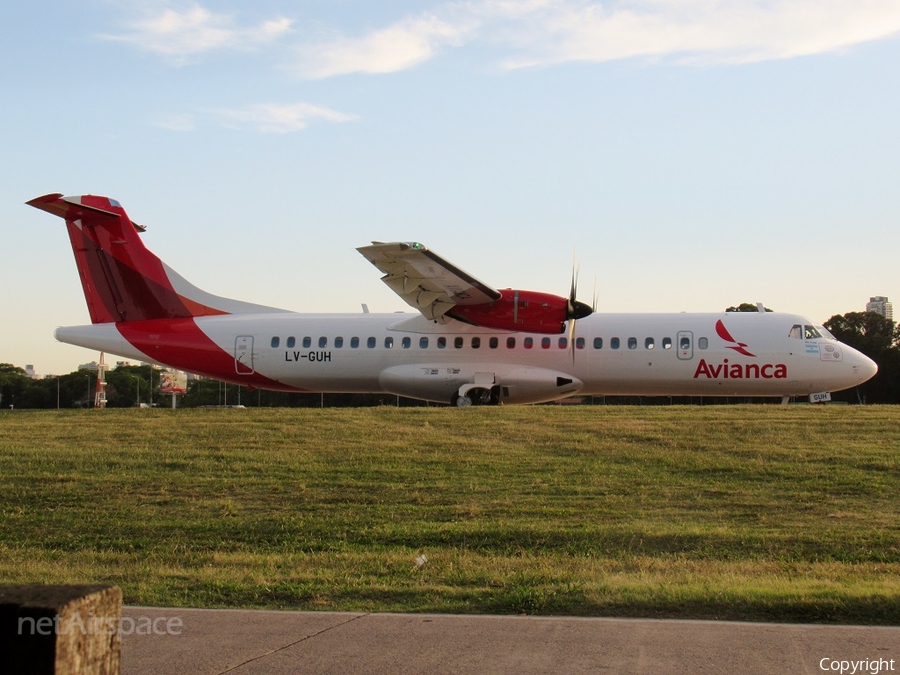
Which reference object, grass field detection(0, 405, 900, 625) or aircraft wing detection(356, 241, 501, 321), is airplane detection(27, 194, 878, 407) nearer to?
aircraft wing detection(356, 241, 501, 321)

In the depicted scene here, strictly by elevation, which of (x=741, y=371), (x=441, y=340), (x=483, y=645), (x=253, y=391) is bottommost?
(x=483, y=645)

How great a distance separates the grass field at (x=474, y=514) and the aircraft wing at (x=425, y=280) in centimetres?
570

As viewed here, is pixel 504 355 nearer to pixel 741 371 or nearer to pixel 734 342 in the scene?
pixel 734 342

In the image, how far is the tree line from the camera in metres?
52.2

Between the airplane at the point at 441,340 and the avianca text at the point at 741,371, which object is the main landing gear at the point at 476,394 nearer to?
the airplane at the point at 441,340

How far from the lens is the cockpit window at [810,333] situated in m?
23.6

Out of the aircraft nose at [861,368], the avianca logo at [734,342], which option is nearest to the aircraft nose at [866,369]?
the aircraft nose at [861,368]

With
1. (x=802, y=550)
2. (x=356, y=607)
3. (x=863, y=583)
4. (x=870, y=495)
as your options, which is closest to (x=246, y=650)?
(x=356, y=607)

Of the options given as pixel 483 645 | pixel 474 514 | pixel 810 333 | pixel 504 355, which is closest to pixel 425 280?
pixel 504 355

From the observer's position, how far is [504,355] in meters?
24.0

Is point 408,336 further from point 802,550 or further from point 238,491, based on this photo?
point 802,550

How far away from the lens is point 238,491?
11367 mm

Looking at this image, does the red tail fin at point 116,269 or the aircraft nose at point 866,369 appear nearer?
the aircraft nose at point 866,369

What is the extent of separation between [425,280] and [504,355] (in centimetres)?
300
